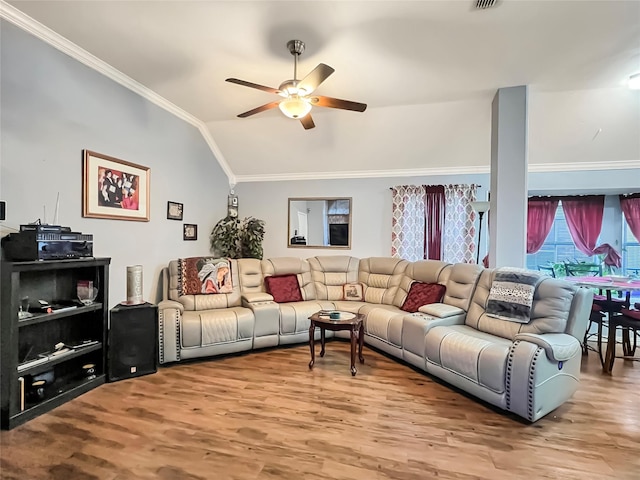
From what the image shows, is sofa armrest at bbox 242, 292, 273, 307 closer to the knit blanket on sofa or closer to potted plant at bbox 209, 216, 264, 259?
potted plant at bbox 209, 216, 264, 259

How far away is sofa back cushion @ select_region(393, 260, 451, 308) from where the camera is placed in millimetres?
4031

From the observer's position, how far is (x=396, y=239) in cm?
531

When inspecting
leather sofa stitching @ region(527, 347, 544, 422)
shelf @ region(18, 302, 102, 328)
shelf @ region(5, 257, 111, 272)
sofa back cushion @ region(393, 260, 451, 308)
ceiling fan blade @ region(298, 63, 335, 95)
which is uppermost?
ceiling fan blade @ region(298, 63, 335, 95)

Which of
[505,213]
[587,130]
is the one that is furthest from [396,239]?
[587,130]

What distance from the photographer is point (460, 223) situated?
16.7 ft

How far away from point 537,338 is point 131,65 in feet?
14.4

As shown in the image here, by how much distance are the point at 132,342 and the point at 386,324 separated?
2653 millimetres

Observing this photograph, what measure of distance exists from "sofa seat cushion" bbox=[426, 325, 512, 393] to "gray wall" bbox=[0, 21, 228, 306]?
10.9ft

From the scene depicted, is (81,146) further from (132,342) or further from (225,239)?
(225,239)

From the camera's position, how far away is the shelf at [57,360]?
2.38m

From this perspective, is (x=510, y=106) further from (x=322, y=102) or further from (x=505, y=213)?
(x=322, y=102)

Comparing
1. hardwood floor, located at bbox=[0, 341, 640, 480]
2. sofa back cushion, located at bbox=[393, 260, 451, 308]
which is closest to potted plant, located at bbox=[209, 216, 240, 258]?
hardwood floor, located at bbox=[0, 341, 640, 480]

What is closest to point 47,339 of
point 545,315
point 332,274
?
point 332,274

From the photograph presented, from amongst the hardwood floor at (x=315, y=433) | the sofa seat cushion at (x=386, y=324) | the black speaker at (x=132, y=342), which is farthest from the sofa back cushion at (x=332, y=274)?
the black speaker at (x=132, y=342)
